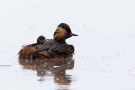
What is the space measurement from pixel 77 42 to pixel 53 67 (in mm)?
2959

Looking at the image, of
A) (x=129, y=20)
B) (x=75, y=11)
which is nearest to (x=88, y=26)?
(x=129, y=20)

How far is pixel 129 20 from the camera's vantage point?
1650 centimetres

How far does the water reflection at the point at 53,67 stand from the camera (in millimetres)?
9630

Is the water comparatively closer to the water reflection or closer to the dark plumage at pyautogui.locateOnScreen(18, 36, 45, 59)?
the water reflection

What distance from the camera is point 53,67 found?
1081cm

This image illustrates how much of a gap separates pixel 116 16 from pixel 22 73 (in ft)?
25.4

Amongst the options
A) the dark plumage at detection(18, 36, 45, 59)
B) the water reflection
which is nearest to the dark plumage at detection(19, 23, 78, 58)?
the dark plumage at detection(18, 36, 45, 59)

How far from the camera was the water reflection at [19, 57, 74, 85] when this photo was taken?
31.6 ft

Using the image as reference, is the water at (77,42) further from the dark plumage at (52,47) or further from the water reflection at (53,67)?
the dark plumage at (52,47)

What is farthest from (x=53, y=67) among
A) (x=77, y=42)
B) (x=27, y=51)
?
(x=77, y=42)

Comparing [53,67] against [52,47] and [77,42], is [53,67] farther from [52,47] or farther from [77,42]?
[77,42]

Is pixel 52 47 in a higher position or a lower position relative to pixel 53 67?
higher

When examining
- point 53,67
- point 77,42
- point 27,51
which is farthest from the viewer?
point 77,42

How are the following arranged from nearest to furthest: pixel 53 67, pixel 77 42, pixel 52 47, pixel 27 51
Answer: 1. pixel 53 67
2. pixel 27 51
3. pixel 52 47
4. pixel 77 42
